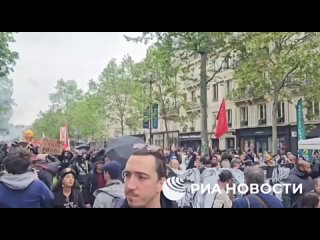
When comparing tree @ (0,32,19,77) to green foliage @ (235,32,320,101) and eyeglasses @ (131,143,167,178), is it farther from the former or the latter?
green foliage @ (235,32,320,101)

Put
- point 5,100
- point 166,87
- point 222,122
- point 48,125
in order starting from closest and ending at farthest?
point 5,100
point 48,125
point 222,122
point 166,87

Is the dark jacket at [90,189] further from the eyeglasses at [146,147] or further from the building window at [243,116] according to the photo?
the building window at [243,116]

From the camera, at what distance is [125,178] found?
14.5 feet

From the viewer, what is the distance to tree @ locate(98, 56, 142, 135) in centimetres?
468

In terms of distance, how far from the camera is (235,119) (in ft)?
15.6

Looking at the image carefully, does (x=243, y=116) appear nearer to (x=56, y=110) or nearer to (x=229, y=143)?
(x=229, y=143)

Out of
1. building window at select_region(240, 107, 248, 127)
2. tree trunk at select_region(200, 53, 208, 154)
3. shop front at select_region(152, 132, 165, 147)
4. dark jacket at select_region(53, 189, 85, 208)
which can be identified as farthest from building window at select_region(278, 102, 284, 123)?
dark jacket at select_region(53, 189, 85, 208)

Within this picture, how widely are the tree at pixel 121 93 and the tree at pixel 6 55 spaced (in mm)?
884

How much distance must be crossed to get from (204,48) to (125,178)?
1.57 meters

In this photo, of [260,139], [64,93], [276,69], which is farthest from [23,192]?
[276,69]
